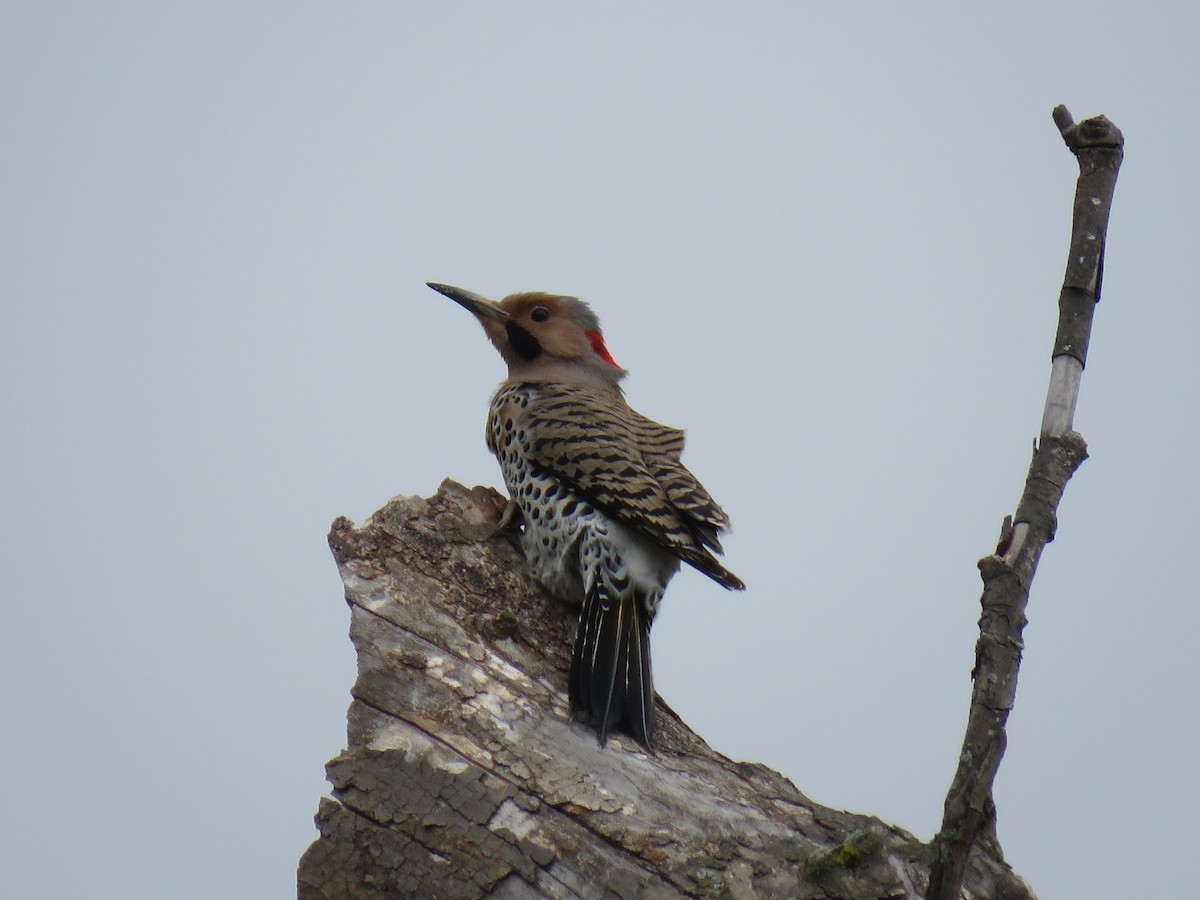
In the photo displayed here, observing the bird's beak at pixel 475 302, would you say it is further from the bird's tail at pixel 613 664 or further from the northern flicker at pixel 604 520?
the bird's tail at pixel 613 664

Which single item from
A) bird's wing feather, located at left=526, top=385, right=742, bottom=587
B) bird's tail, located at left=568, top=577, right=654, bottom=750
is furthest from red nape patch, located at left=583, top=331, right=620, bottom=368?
bird's tail, located at left=568, top=577, right=654, bottom=750

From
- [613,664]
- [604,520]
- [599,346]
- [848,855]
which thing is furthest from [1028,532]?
[599,346]

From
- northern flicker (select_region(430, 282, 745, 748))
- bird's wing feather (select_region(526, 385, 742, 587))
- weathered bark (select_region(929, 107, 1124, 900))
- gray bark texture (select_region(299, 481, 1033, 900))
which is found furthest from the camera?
bird's wing feather (select_region(526, 385, 742, 587))

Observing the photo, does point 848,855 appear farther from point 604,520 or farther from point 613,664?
point 604,520

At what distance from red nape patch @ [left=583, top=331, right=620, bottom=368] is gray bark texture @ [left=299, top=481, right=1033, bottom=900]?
2.23 m

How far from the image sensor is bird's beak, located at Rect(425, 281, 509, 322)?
235 inches

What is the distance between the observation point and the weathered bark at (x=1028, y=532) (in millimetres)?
2992

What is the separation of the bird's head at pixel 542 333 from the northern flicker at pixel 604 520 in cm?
20

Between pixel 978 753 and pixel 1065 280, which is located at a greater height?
pixel 1065 280

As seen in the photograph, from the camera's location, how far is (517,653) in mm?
4055

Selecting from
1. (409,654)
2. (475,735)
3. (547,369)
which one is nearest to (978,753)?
(475,735)

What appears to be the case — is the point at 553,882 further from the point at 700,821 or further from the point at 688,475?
the point at 688,475

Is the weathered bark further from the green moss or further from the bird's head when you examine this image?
the bird's head

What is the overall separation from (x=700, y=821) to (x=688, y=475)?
1805mm
